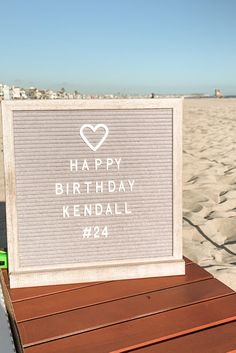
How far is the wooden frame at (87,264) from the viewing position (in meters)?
1.57

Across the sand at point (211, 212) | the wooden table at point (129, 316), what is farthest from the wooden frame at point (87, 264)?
the sand at point (211, 212)

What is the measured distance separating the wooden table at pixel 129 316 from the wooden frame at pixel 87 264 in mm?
32

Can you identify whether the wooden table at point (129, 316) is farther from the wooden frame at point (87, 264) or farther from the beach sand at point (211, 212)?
the beach sand at point (211, 212)

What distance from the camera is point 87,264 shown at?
1.65 meters

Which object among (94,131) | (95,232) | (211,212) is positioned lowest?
(211,212)

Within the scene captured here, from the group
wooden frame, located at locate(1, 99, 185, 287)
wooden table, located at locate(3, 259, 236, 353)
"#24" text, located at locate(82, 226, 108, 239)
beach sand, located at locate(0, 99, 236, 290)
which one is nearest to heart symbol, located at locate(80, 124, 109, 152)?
wooden frame, located at locate(1, 99, 185, 287)

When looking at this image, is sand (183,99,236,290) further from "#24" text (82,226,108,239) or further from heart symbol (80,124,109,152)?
heart symbol (80,124,109,152)

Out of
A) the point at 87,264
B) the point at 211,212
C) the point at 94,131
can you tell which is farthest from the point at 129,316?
the point at 211,212

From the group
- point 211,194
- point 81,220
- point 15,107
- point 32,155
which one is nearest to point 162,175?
point 81,220

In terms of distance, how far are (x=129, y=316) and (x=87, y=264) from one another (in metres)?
0.35

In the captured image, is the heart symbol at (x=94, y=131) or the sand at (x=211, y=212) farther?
the sand at (x=211, y=212)

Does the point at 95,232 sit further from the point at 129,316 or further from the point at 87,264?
the point at 129,316

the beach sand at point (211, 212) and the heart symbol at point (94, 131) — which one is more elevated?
the heart symbol at point (94, 131)

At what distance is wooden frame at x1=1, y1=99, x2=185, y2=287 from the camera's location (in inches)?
61.8
